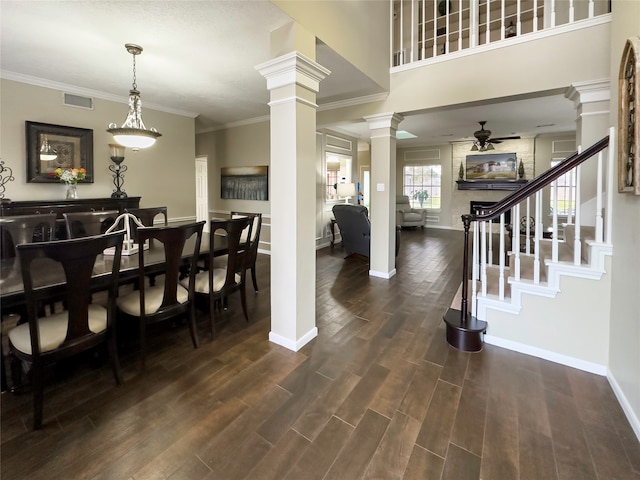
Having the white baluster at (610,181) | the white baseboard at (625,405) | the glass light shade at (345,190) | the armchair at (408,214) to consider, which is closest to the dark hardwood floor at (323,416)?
the white baseboard at (625,405)

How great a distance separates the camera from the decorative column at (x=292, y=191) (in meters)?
2.31

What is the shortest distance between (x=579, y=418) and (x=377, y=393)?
1.10 metres

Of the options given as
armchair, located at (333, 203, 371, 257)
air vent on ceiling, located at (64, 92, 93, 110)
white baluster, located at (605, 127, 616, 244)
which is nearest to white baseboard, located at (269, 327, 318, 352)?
white baluster, located at (605, 127, 616, 244)

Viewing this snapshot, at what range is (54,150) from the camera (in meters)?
4.05

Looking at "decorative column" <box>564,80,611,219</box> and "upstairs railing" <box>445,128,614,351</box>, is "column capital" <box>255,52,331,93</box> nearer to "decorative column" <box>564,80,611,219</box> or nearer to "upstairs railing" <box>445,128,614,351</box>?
"upstairs railing" <box>445,128,614,351</box>

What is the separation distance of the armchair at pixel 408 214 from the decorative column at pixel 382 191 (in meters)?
4.67

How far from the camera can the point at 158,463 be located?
1.44 m

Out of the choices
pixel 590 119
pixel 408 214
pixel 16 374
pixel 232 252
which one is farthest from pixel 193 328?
pixel 408 214

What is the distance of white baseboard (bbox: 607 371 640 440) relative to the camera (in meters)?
1.61

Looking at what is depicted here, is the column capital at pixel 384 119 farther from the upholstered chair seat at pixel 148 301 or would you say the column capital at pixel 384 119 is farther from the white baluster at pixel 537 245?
the upholstered chair seat at pixel 148 301

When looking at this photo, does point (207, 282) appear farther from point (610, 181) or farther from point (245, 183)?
point (245, 183)

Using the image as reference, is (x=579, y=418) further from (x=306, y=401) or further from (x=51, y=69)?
(x=51, y=69)

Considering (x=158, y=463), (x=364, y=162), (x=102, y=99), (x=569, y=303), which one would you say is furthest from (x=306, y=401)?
(x=364, y=162)

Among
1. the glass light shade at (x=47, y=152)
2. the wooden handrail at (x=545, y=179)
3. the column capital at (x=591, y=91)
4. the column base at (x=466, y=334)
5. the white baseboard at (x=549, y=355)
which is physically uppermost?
the column capital at (x=591, y=91)
